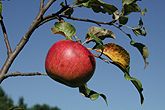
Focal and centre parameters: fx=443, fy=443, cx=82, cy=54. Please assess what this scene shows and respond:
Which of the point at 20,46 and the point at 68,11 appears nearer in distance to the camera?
the point at 20,46

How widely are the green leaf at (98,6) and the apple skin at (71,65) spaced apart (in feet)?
0.54

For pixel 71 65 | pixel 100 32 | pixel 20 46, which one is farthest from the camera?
pixel 100 32

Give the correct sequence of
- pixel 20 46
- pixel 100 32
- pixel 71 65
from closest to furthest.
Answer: pixel 20 46 → pixel 71 65 → pixel 100 32

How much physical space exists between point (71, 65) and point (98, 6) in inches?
10.9

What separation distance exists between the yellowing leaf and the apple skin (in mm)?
94

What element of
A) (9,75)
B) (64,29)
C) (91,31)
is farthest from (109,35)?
(9,75)

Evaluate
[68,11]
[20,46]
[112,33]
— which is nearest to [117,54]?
[112,33]

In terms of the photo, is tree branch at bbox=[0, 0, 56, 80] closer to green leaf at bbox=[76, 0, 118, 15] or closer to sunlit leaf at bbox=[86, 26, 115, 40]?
green leaf at bbox=[76, 0, 118, 15]

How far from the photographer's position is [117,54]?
6.03 feet

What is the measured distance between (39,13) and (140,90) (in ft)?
1.66

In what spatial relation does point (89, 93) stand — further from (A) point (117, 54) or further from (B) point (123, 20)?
(B) point (123, 20)

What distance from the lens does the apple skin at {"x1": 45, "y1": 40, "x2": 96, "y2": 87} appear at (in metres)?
1.73

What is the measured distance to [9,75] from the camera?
1.61m

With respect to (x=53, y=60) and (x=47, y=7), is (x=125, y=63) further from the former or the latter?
(x=47, y=7)
